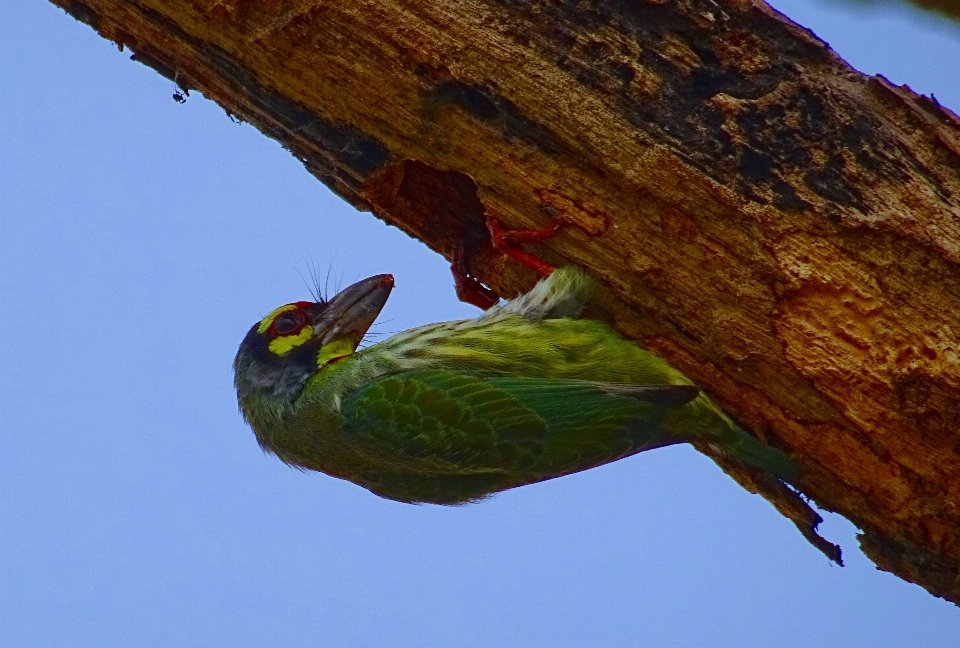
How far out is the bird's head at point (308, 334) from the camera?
4176 mm

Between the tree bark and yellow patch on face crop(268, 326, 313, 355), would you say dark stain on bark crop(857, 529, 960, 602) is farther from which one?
yellow patch on face crop(268, 326, 313, 355)

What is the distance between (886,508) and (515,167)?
1737 millimetres

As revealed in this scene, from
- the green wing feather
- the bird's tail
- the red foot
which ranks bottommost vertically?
the bird's tail

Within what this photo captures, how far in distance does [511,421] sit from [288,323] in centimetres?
113

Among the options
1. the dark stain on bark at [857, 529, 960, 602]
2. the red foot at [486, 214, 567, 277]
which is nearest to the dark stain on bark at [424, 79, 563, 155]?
the red foot at [486, 214, 567, 277]

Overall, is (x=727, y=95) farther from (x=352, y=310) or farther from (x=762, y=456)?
(x=352, y=310)

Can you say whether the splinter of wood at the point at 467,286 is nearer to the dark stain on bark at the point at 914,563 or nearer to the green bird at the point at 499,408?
the green bird at the point at 499,408

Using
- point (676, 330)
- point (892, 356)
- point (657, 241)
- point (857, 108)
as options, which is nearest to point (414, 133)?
point (657, 241)

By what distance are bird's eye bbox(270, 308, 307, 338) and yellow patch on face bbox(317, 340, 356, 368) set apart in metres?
0.13

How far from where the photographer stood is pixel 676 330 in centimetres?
363

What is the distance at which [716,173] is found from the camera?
3.25 meters

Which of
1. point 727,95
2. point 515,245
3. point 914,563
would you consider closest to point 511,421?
point 515,245

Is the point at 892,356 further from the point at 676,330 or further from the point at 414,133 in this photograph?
the point at 414,133

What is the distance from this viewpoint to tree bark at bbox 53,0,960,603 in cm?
317
